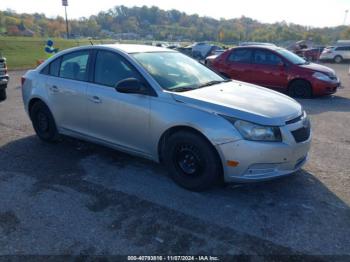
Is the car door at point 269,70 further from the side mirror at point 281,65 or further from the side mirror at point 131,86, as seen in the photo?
the side mirror at point 131,86

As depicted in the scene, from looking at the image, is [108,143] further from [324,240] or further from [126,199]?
[324,240]

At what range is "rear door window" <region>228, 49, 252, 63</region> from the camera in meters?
11.1

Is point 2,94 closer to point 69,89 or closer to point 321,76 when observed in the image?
point 69,89

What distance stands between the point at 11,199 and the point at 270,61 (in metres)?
8.96

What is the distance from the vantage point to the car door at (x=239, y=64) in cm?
1106

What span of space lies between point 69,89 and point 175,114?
1938 millimetres

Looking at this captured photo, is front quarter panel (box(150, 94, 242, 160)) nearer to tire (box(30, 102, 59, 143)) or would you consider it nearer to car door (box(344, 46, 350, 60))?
tire (box(30, 102, 59, 143))

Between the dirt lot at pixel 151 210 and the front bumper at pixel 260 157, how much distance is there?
12.9 inches

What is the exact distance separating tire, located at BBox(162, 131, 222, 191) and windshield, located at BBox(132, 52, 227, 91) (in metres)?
0.70

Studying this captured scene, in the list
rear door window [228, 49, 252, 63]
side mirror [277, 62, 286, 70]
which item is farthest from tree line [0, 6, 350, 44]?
side mirror [277, 62, 286, 70]

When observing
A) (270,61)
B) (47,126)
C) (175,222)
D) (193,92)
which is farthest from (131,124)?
(270,61)

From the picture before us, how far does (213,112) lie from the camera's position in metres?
3.65

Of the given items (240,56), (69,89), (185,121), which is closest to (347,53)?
(240,56)

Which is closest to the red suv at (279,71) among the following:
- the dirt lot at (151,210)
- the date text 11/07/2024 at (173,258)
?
the dirt lot at (151,210)
